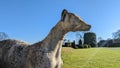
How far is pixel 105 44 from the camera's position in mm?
55656

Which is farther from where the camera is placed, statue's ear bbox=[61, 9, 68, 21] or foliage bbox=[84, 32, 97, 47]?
foliage bbox=[84, 32, 97, 47]

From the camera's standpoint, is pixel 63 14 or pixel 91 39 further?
pixel 91 39

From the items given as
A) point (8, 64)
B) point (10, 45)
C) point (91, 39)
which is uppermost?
point (91, 39)

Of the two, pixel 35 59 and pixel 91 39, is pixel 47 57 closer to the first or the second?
pixel 35 59

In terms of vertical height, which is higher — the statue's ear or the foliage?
the foliage

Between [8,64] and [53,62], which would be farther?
[8,64]

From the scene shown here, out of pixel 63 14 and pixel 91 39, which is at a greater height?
pixel 91 39

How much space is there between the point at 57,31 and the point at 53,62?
905 mm

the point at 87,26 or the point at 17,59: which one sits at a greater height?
the point at 87,26

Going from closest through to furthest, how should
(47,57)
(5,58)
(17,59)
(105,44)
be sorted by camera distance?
(47,57), (17,59), (5,58), (105,44)

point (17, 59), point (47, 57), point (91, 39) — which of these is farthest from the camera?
point (91, 39)

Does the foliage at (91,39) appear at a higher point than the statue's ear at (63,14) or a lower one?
higher

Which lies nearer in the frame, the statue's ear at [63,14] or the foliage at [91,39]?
the statue's ear at [63,14]

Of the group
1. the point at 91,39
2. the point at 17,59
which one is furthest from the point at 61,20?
the point at 91,39
